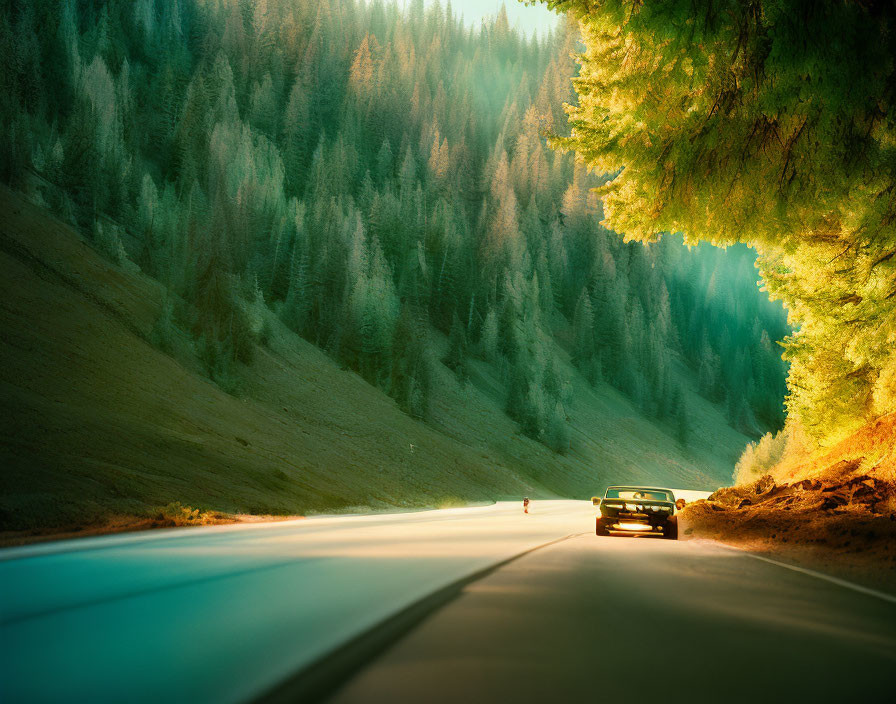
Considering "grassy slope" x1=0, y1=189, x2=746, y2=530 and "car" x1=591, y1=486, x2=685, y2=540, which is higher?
"grassy slope" x1=0, y1=189, x2=746, y2=530


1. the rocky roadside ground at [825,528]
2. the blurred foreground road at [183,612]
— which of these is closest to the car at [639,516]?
the rocky roadside ground at [825,528]

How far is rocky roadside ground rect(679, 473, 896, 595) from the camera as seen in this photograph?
38.8 ft

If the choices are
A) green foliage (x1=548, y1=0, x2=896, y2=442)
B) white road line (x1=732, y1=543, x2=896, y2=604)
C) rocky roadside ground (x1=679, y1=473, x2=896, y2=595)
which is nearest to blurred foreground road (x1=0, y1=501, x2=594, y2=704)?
white road line (x1=732, y1=543, x2=896, y2=604)

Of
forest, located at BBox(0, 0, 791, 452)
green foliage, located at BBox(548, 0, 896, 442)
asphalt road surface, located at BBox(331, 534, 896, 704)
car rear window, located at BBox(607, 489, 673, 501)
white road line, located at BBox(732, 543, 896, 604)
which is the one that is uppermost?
forest, located at BBox(0, 0, 791, 452)

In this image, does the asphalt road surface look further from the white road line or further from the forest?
the forest

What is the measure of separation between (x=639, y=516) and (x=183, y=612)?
14.6 meters

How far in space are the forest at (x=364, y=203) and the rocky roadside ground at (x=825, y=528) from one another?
4399cm

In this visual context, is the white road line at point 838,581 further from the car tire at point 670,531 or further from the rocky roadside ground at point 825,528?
the car tire at point 670,531

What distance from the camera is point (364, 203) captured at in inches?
4432

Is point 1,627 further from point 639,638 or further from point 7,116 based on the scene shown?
point 7,116

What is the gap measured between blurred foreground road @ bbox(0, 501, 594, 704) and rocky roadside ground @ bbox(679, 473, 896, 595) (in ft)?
17.2

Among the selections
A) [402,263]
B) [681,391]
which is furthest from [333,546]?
[681,391]

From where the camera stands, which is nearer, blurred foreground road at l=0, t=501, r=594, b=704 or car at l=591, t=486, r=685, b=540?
blurred foreground road at l=0, t=501, r=594, b=704

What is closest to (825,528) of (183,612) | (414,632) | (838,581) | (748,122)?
(838,581)
